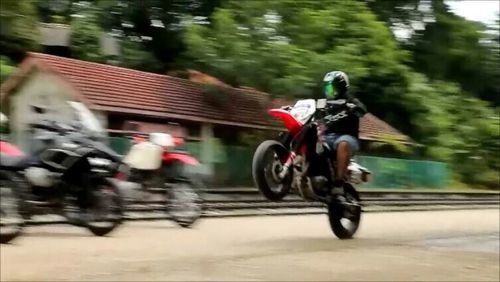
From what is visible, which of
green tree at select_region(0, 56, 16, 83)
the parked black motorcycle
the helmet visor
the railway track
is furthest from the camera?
the railway track

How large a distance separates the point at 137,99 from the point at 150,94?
0.31ft

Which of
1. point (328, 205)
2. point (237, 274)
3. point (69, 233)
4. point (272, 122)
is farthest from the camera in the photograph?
point (328, 205)

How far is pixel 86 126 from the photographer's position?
3908 millimetres

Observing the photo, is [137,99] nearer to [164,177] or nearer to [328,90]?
[328,90]

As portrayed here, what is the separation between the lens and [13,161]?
3.68 m

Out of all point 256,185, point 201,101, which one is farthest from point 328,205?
point 201,101

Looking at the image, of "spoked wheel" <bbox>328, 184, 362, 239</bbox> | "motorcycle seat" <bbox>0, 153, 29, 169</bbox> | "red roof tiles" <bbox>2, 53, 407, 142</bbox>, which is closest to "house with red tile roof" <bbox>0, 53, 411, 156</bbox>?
"red roof tiles" <bbox>2, 53, 407, 142</bbox>

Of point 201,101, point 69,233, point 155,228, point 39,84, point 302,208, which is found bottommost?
point 302,208

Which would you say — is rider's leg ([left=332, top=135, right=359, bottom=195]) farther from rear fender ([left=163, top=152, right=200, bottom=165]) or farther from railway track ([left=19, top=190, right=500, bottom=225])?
rear fender ([left=163, top=152, right=200, bottom=165])

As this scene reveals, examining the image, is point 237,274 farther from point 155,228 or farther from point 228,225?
point 228,225

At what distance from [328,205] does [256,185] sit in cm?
225

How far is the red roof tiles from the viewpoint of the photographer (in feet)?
10.5

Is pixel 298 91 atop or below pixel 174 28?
below

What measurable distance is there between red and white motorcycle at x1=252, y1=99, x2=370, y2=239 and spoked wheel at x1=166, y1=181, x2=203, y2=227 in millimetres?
838
